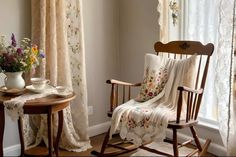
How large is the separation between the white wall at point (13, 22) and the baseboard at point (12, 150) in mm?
28

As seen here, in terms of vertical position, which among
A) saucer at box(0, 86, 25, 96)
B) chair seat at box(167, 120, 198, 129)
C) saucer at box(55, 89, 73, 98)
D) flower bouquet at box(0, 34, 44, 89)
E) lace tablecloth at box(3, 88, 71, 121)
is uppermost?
flower bouquet at box(0, 34, 44, 89)

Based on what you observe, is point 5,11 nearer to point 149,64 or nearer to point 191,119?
point 149,64

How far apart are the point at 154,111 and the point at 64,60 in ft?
3.15

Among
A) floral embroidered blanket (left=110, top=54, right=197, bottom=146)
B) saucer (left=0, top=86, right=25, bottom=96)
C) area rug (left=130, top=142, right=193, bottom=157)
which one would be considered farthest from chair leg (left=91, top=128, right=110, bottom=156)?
saucer (left=0, top=86, right=25, bottom=96)

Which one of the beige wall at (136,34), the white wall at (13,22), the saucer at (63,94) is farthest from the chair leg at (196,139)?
the white wall at (13,22)

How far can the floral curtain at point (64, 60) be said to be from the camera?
271cm

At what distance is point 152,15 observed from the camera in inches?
124

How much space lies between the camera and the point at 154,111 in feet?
7.90

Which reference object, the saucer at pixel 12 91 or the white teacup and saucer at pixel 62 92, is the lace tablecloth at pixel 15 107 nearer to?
the saucer at pixel 12 91

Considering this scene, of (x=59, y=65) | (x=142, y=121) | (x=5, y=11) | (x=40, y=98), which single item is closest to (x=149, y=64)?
(x=142, y=121)

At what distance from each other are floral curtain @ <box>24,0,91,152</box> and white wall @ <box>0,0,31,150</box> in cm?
9

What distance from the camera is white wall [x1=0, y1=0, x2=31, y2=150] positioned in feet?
8.66

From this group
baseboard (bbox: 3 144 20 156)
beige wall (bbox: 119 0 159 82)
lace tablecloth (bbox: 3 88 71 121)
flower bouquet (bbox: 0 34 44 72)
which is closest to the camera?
lace tablecloth (bbox: 3 88 71 121)

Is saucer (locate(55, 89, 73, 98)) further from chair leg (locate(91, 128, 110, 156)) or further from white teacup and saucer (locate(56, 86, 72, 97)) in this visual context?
chair leg (locate(91, 128, 110, 156))
